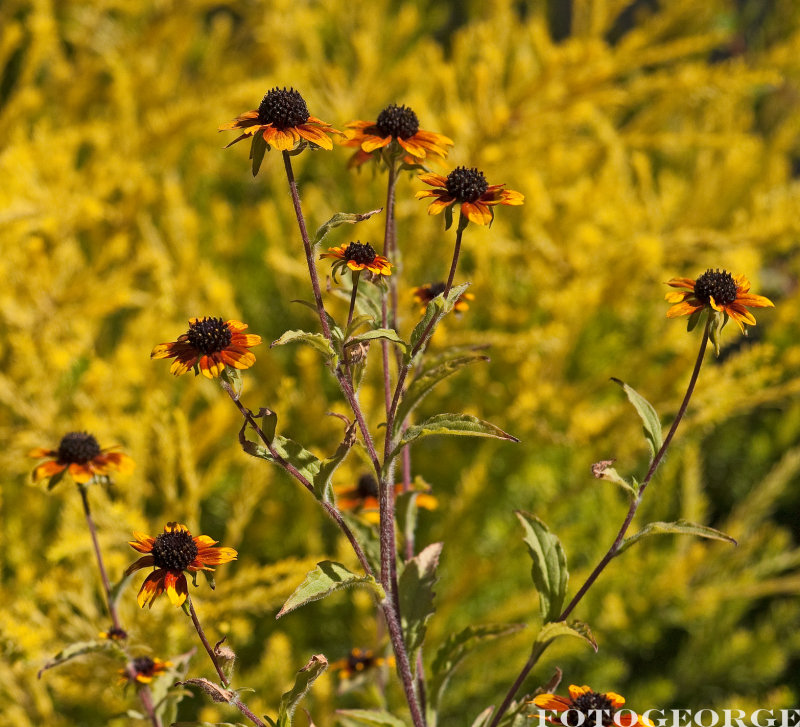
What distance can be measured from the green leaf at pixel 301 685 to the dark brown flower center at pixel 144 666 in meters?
0.24

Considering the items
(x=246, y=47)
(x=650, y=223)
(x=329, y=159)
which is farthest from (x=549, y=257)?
(x=246, y=47)

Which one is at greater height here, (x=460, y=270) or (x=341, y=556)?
(x=460, y=270)

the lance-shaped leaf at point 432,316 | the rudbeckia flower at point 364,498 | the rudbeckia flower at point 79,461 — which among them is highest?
the lance-shaped leaf at point 432,316

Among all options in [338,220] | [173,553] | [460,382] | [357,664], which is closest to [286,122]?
[338,220]

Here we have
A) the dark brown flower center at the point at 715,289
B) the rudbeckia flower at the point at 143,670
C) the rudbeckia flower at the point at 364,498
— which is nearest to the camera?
the dark brown flower center at the point at 715,289

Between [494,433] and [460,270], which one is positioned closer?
[494,433]

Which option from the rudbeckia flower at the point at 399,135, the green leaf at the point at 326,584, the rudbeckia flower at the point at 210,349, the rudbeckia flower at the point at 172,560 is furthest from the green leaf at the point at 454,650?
the rudbeckia flower at the point at 399,135

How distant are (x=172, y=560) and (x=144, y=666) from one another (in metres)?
0.24

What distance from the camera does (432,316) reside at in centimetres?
67

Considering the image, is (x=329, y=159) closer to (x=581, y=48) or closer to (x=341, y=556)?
(x=581, y=48)

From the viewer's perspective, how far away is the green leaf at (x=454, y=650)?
2.61 ft

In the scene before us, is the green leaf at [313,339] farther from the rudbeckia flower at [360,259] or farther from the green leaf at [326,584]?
the green leaf at [326,584]

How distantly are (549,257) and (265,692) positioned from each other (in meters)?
1.11

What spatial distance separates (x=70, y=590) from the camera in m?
1.32
